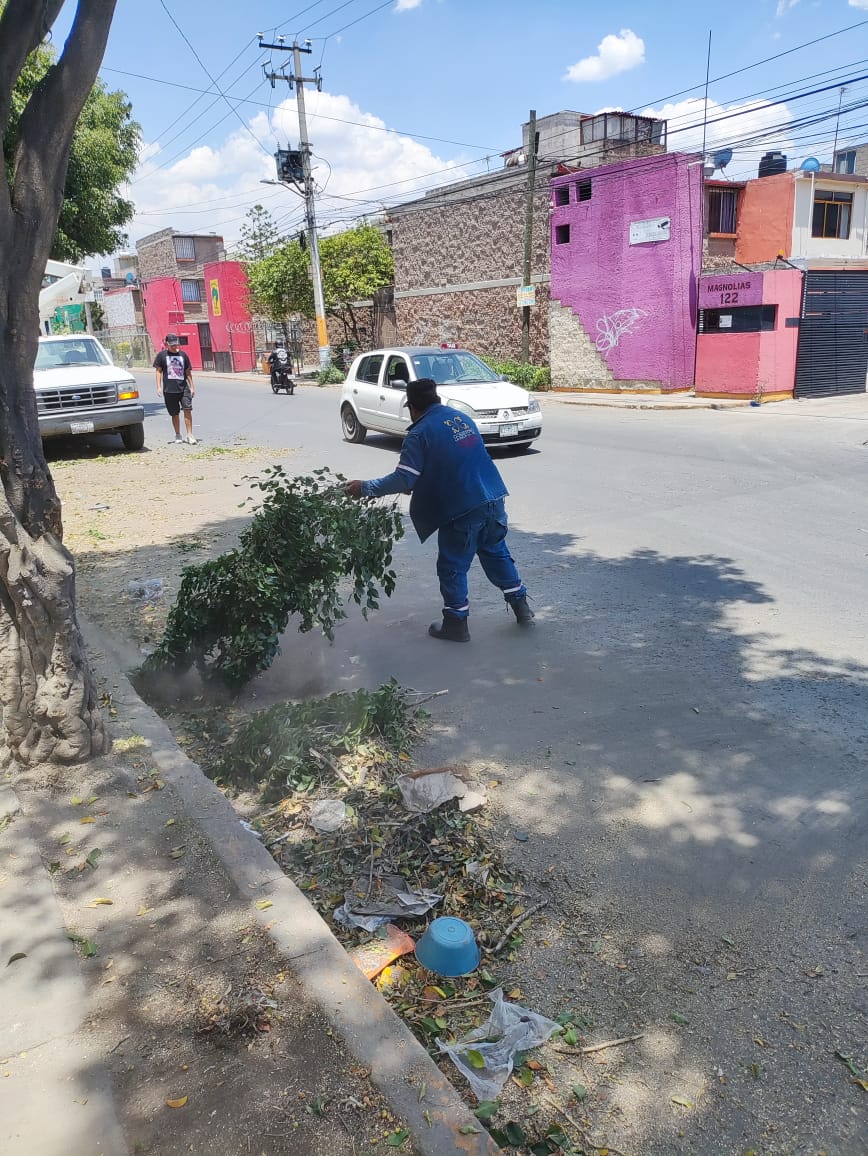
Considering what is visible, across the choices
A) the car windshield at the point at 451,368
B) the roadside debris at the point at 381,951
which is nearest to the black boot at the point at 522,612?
the roadside debris at the point at 381,951

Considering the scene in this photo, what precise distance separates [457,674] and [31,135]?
3.36 m

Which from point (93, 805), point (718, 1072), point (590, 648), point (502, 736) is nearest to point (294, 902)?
point (93, 805)

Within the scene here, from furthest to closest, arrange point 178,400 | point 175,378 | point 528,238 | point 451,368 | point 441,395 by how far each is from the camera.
Result: point 528,238 < point 178,400 < point 175,378 < point 451,368 < point 441,395

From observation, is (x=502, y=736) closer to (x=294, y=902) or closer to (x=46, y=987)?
(x=294, y=902)

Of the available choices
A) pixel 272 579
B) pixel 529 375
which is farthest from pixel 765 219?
pixel 272 579

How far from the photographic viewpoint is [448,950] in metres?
2.74

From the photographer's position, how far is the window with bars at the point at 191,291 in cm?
5353

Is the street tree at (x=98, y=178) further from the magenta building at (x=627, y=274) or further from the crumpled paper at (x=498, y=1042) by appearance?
the crumpled paper at (x=498, y=1042)

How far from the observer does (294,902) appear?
2904 mm

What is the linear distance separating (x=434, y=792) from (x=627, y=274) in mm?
21469

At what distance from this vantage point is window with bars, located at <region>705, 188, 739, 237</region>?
23.1 m

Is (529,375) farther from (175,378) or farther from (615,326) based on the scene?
(175,378)

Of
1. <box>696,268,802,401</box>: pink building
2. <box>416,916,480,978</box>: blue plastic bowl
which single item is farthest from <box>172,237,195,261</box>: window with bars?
<box>416,916,480,978</box>: blue plastic bowl

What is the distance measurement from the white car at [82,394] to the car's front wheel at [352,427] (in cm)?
344
